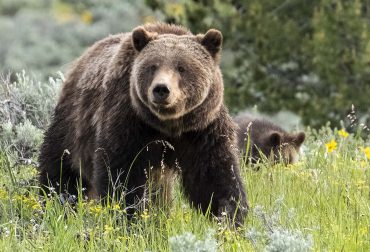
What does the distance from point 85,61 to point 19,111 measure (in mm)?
1178

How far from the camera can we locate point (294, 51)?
52.8 feet

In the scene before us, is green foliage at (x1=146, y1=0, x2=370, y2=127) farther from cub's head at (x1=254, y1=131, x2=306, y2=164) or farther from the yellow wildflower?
the yellow wildflower

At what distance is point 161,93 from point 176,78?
240mm

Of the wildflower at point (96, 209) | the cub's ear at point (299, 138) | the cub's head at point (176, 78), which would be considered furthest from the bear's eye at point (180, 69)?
the cub's ear at point (299, 138)

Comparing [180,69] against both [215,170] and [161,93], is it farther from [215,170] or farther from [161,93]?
[215,170]

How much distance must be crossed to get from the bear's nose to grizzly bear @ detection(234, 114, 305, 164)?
2966mm

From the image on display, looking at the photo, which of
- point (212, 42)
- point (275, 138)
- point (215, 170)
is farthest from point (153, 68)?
point (275, 138)

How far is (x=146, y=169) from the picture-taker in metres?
6.51

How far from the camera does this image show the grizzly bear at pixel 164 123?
6387mm

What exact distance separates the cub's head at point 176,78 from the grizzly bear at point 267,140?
2.51m

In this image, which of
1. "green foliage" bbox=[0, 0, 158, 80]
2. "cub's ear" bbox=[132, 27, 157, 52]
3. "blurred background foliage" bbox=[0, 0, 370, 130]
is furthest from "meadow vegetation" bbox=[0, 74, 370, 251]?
"green foliage" bbox=[0, 0, 158, 80]

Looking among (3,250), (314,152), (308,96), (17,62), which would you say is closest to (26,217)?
(3,250)

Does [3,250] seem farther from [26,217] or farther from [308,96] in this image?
[308,96]

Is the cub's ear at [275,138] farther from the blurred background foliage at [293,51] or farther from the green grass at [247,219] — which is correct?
the blurred background foliage at [293,51]
